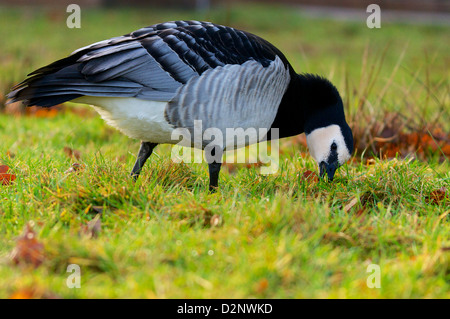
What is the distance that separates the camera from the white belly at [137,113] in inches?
164

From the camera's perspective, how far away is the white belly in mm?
4172

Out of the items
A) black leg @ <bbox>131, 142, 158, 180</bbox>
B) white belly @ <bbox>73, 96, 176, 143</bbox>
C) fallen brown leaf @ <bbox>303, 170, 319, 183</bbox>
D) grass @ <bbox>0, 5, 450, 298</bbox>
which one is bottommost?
grass @ <bbox>0, 5, 450, 298</bbox>

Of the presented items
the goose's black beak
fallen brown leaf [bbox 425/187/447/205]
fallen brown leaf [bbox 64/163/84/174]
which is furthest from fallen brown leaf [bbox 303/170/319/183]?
fallen brown leaf [bbox 64/163/84/174]

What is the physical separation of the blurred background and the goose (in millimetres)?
2044

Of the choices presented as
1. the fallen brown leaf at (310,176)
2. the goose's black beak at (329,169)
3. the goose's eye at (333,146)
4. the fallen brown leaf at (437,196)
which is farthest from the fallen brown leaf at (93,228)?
the fallen brown leaf at (437,196)

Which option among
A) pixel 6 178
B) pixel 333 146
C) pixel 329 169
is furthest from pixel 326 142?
pixel 6 178

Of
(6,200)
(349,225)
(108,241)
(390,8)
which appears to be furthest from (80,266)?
(390,8)

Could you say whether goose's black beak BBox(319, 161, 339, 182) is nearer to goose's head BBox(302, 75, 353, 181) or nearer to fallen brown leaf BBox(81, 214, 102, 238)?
goose's head BBox(302, 75, 353, 181)

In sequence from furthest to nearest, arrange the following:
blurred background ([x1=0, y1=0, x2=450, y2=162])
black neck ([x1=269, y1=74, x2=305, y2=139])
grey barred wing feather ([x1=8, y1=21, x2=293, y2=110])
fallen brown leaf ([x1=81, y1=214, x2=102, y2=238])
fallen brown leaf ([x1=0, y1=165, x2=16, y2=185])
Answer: blurred background ([x1=0, y1=0, x2=450, y2=162])
black neck ([x1=269, y1=74, x2=305, y2=139])
fallen brown leaf ([x1=0, y1=165, x2=16, y2=185])
grey barred wing feather ([x1=8, y1=21, x2=293, y2=110])
fallen brown leaf ([x1=81, y1=214, x2=102, y2=238])

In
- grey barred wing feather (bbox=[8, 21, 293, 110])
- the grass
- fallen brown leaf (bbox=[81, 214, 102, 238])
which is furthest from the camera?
grey barred wing feather (bbox=[8, 21, 293, 110])

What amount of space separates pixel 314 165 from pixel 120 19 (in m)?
14.9

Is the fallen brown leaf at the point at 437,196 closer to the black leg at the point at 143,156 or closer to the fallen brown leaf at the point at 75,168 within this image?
the black leg at the point at 143,156

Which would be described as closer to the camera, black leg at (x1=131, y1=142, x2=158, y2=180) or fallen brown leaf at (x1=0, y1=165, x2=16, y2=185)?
fallen brown leaf at (x1=0, y1=165, x2=16, y2=185)

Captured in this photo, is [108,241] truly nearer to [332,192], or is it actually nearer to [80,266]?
[80,266]
